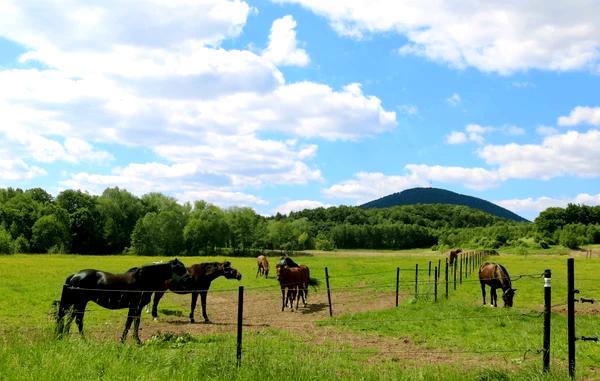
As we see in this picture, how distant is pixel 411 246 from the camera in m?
167

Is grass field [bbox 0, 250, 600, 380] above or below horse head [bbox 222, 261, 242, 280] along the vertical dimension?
below

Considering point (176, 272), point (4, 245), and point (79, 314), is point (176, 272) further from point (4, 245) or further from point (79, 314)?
point (4, 245)

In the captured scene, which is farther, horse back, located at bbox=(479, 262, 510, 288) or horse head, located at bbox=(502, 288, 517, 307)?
horse back, located at bbox=(479, 262, 510, 288)

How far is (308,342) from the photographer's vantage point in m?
12.5

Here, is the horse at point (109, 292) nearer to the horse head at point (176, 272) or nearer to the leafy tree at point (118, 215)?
the horse head at point (176, 272)

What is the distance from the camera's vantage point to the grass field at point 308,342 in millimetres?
7730

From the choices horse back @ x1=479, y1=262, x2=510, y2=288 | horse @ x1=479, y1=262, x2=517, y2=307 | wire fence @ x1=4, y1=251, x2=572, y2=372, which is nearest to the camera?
wire fence @ x1=4, y1=251, x2=572, y2=372

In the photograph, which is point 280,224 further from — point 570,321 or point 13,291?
point 570,321

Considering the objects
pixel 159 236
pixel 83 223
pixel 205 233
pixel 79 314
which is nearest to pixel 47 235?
pixel 83 223

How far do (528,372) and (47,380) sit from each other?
671cm

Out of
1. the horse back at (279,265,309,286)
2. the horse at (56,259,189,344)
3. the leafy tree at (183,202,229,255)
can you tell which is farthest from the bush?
the horse at (56,259,189,344)

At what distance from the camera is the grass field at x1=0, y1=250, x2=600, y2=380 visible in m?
7.73

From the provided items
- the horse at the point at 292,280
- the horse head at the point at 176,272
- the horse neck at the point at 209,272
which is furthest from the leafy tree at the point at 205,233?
the horse head at the point at 176,272

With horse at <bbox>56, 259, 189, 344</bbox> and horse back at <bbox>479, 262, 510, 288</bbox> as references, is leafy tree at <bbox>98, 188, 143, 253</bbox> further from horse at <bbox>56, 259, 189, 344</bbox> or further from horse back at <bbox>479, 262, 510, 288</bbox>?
horse at <bbox>56, 259, 189, 344</bbox>
